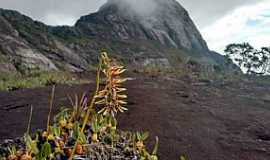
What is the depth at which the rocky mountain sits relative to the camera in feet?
141

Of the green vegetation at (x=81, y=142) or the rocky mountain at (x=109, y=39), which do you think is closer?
the green vegetation at (x=81, y=142)

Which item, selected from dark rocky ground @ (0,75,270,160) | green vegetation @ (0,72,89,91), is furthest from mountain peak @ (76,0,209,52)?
dark rocky ground @ (0,75,270,160)

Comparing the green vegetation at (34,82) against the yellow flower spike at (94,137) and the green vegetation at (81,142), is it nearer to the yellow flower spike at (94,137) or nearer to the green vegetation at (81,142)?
the green vegetation at (81,142)

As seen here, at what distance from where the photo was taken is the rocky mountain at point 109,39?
4309 centimetres

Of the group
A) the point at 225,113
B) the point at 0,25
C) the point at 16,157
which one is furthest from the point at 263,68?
the point at 16,157

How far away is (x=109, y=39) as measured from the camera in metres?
73.0

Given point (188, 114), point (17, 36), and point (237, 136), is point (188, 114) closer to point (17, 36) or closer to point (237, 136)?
point (237, 136)

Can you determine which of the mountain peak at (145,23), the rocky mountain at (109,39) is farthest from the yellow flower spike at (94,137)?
the mountain peak at (145,23)

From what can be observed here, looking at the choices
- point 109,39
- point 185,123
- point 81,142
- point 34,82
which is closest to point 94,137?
point 81,142

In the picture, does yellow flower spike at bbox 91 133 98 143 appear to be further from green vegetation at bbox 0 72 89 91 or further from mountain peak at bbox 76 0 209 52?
mountain peak at bbox 76 0 209 52

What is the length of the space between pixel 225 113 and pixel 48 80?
977 centimetres

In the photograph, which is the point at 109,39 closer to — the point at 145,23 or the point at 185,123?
the point at 145,23

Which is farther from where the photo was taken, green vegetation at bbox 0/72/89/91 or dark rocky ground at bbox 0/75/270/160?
green vegetation at bbox 0/72/89/91

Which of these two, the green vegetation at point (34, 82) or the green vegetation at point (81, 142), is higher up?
the green vegetation at point (34, 82)
